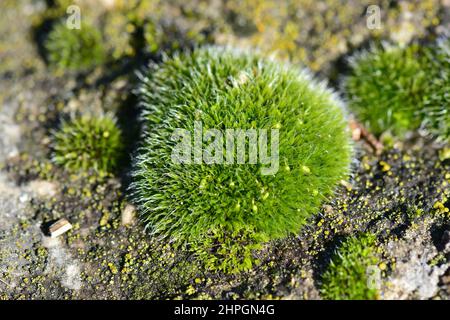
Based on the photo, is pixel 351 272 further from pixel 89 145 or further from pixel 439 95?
pixel 89 145

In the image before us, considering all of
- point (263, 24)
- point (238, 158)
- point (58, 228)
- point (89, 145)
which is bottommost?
point (58, 228)

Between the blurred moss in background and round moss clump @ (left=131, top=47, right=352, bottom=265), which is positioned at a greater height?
the blurred moss in background

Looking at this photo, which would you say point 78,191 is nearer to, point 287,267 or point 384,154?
point 287,267

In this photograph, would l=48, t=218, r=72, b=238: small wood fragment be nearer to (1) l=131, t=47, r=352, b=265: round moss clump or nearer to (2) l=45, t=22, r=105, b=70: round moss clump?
(1) l=131, t=47, r=352, b=265: round moss clump

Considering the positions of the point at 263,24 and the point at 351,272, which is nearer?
the point at 351,272

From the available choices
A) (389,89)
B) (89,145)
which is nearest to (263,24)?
(389,89)

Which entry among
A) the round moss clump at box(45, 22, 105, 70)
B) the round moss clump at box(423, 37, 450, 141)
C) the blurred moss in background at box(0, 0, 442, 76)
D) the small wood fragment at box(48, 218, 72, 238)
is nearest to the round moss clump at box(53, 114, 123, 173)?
the small wood fragment at box(48, 218, 72, 238)
